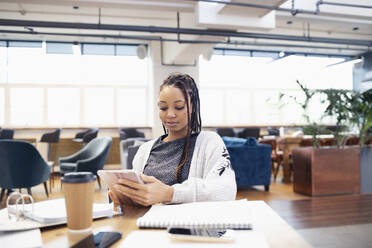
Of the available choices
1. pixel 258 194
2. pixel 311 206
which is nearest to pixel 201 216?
pixel 311 206

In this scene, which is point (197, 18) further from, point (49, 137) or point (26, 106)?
point (26, 106)

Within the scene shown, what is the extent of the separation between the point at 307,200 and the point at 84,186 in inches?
178

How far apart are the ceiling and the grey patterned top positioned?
152 inches

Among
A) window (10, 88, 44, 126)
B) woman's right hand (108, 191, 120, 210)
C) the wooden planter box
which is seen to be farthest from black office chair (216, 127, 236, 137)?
woman's right hand (108, 191, 120, 210)

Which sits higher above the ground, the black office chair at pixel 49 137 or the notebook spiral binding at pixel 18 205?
the notebook spiral binding at pixel 18 205

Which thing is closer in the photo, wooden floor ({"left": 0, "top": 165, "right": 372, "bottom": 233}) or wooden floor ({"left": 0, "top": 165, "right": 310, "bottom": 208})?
wooden floor ({"left": 0, "top": 165, "right": 372, "bottom": 233})

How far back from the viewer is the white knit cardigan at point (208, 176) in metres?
1.11

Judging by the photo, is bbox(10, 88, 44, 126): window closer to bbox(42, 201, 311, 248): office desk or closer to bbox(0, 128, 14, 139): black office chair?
bbox(0, 128, 14, 139): black office chair

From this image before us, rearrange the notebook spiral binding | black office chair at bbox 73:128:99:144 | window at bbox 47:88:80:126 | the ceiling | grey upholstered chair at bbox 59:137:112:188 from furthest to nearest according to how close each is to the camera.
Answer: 1. window at bbox 47:88:80:126
2. black office chair at bbox 73:128:99:144
3. the ceiling
4. grey upholstered chair at bbox 59:137:112:188
5. the notebook spiral binding

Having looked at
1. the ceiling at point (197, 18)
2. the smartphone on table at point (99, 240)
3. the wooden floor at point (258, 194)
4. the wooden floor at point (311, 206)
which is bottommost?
the wooden floor at point (258, 194)

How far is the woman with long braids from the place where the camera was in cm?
109

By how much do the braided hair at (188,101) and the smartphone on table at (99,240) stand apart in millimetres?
511

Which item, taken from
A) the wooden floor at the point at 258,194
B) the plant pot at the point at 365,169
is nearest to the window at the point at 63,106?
the wooden floor at the point at 258,194

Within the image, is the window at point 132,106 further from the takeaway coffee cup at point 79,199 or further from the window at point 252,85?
the takeaway coffee cup at point 79,199
